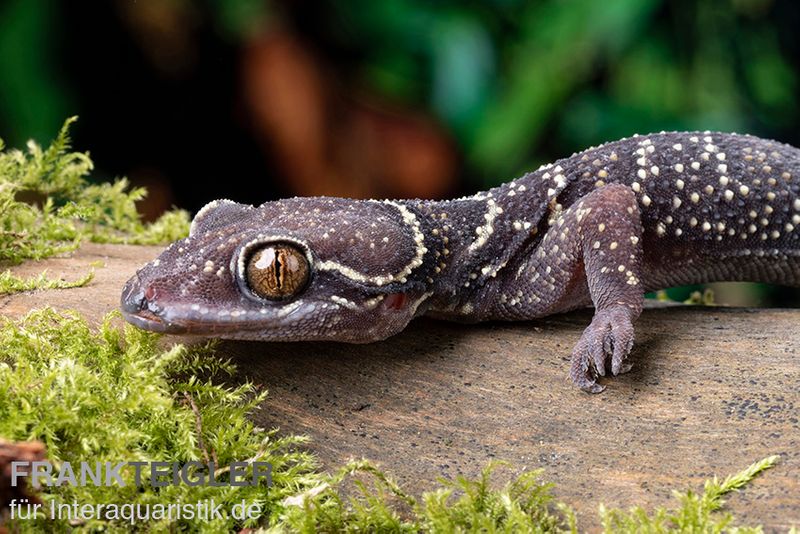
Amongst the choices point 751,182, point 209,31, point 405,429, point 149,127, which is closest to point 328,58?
point 209,31

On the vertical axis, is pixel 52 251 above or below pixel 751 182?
A: below

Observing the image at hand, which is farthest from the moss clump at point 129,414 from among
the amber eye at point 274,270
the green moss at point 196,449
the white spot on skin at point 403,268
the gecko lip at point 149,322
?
the white spot on skin at point 403,268

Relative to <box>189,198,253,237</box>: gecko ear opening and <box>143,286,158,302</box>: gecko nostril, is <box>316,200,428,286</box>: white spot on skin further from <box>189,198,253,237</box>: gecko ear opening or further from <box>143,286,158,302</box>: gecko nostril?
<box>189,198,253,237</box>: gecko ear opening

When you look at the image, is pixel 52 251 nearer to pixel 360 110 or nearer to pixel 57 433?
pixel 57 433

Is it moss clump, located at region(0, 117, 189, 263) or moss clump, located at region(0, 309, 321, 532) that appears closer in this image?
moss clump, located at region(0, 309, 321, 532)

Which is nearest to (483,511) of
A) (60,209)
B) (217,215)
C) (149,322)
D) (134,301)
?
(149,322)

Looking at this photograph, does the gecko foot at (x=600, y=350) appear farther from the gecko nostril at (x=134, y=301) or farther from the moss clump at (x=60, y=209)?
the moss clump at (x=60, y=209)

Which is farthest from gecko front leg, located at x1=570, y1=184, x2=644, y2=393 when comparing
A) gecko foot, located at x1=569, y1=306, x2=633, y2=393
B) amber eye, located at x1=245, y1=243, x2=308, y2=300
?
amber eye, located at x1=245, y1=243, x2=308, y2=300

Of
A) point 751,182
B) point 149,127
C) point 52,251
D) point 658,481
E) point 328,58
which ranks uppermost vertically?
point 328,58
